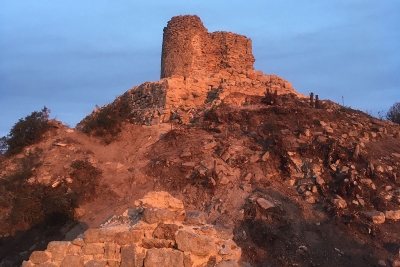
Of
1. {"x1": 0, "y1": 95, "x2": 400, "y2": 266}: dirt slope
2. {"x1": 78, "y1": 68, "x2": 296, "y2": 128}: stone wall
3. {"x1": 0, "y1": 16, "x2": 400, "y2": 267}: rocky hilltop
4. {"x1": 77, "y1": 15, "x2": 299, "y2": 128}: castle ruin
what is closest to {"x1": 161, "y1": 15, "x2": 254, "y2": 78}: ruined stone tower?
{"x1": 77, "y1": 15, "x2": 299, "y2": 128}: castle ruin

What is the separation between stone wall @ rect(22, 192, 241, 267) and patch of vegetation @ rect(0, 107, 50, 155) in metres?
7.77

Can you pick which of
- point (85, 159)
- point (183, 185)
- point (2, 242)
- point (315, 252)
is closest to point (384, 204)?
point (315, 252)

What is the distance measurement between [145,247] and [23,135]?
Result: 8688 millimetres

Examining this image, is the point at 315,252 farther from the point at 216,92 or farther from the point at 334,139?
the point at 216,92

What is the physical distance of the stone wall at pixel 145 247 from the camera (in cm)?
443

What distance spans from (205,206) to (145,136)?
4.22m

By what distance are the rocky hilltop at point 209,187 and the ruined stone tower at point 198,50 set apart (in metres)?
1.33

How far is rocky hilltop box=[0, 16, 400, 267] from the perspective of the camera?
4.68 metres

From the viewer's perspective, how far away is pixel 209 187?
9.39 metres

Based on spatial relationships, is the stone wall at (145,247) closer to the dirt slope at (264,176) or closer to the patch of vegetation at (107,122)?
the dirt slope at (264,176)

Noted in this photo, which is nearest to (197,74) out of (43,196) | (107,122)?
(107,122)

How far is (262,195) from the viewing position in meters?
8.95

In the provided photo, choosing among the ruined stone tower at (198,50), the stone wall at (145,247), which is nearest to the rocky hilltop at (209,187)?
the stone wall at (145,247)

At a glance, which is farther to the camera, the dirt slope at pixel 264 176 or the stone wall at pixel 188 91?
the stone wall at pixel 188 91
